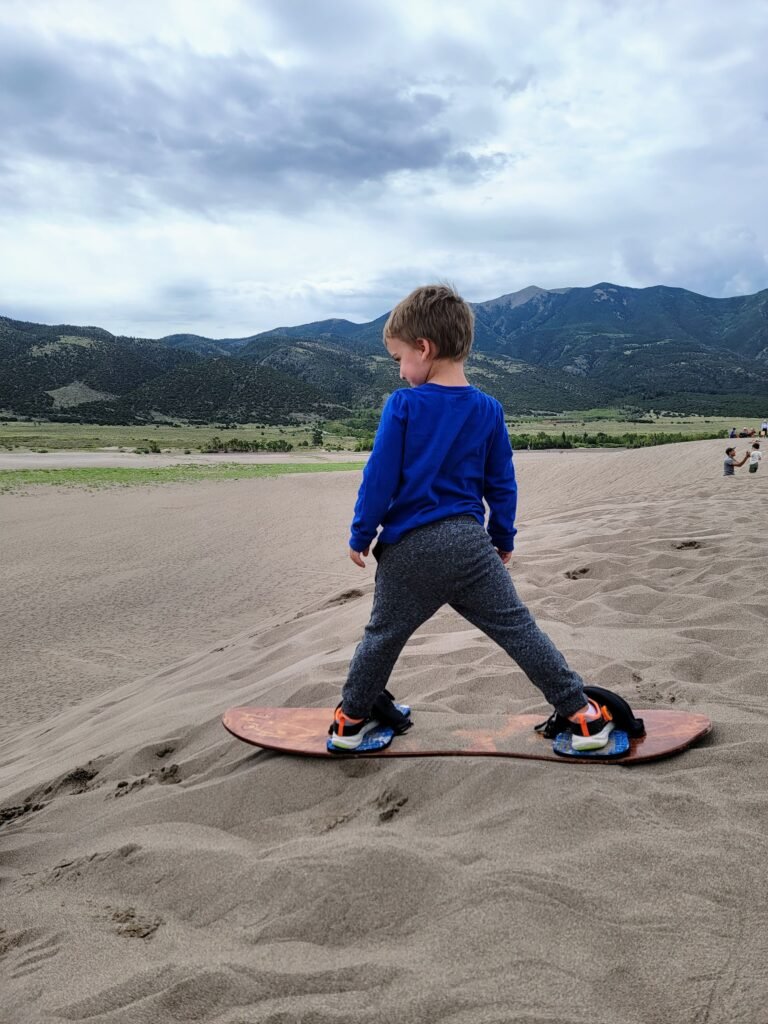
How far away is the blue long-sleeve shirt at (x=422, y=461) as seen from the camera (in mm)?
2459

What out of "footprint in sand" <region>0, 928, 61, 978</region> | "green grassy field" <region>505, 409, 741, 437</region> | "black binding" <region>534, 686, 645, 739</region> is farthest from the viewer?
"green grassy field" <region>505, 409, 741, 437</region>

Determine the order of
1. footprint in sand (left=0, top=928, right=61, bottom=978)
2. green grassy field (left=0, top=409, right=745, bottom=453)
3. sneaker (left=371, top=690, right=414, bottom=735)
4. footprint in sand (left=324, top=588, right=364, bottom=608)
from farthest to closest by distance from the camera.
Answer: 1. green grassy field (left=0, top=409, right=745, bottom=453)
2. footprint in sand (left=324, top=588, right=364, bottom=608)
3. sneaker (left=371, top=690, right=414, bottom=735)
4. footprint in sand (left=0, top=928, right=61, bottom=978)

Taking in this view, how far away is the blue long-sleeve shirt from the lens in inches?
96.8

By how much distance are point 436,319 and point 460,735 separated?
175 centimetres

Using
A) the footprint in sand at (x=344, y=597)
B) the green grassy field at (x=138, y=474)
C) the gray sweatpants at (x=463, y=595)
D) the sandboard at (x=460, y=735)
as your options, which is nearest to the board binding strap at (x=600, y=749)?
the sandboard at (x=460, y=735)

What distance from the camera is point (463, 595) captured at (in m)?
2.52

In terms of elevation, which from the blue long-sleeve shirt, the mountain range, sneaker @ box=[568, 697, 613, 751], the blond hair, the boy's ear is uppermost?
the mountain range

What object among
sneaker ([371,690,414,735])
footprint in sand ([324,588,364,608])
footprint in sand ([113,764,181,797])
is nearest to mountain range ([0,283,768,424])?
footprint in sand ([324,588,364,608])

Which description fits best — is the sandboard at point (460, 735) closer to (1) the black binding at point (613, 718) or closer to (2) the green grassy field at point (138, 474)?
(1) the black binding at point (613, 718)

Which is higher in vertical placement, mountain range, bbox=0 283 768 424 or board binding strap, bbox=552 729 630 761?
mountain range, bbox=0 283 768 424

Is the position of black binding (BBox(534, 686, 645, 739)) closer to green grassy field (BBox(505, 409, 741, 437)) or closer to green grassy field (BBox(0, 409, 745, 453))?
green grassy field (BBox(0, 409, 745, 453))

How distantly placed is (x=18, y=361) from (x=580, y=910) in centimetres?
10140

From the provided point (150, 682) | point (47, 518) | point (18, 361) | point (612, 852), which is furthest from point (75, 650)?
point (18, 361)

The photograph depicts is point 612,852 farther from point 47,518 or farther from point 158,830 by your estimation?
point 47,518
